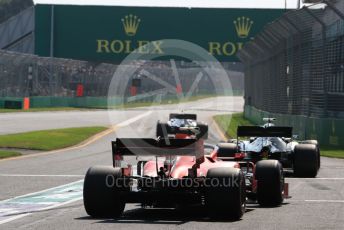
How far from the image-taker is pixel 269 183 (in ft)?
50.3

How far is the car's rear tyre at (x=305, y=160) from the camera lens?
22375 mm

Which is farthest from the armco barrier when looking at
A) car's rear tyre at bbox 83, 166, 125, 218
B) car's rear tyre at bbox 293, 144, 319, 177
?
car's rear tyre at bbox 83, 166, 125, 218

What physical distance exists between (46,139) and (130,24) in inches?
1703

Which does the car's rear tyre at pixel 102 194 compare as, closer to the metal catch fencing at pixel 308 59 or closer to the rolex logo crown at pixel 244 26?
the metal catch fencing at pixel 308 59

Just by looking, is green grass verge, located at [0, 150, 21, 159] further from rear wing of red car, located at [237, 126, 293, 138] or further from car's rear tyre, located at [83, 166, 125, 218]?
car's rear tyre, located at [83, 166, 125, 218]

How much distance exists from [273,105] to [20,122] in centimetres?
1575

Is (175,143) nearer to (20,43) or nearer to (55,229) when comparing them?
(55,229)

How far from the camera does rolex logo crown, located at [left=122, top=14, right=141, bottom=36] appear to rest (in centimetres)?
8319

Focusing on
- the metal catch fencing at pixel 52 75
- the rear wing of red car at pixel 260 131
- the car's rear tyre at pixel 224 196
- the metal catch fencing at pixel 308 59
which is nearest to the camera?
the car's rear tyre at pixel 224 196

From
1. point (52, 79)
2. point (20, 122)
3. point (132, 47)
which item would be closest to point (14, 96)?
point (52, 79)

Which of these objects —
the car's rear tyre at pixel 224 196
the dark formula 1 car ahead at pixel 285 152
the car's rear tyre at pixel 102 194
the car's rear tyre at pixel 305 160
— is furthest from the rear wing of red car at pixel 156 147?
the car's rear tyre at pixel 305 160

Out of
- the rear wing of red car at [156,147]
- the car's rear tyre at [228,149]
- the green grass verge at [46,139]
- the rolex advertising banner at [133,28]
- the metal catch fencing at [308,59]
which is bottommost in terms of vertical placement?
the green grass verge at [46,139]

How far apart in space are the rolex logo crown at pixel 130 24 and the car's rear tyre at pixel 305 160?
61.4m

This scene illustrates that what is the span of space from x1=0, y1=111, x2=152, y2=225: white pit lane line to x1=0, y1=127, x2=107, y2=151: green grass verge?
16.8 meters
